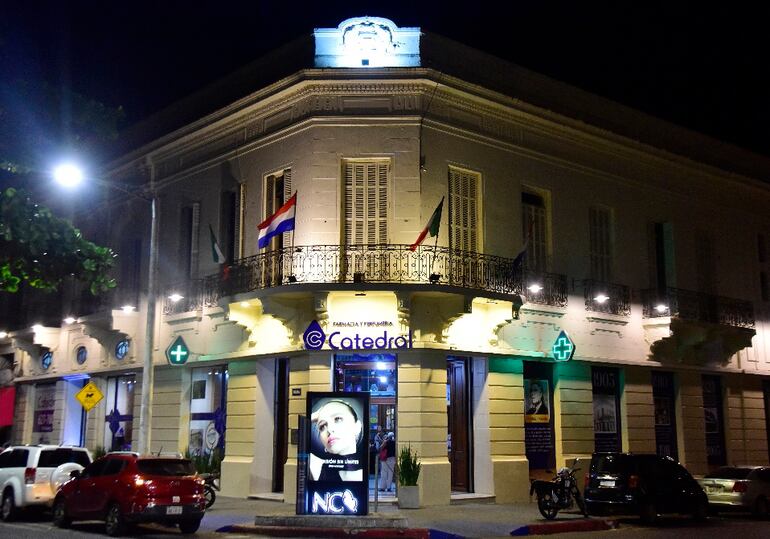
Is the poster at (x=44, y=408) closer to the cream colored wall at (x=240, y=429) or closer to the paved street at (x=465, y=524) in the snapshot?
the cream colored wall at (x=240, y=429)

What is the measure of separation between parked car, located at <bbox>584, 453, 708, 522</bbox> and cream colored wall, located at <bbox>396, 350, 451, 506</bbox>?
137 inches

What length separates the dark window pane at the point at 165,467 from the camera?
1703 cm

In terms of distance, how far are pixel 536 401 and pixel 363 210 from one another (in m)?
7.19

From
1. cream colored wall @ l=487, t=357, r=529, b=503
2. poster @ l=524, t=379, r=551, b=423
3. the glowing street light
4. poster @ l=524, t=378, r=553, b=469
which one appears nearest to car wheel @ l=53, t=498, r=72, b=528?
the glowing street light

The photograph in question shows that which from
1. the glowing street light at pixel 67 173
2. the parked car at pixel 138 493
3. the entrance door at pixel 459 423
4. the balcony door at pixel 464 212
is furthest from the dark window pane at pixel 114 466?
the balcony door at pixel 464 212

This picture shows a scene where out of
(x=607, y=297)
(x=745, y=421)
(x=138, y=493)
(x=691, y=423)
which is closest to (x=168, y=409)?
(x=138, y=493)

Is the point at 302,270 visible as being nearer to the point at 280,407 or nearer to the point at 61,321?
the point at 280,407

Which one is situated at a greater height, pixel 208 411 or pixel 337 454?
pixel 208 411

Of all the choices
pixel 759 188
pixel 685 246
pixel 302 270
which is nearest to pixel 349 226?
pixel 302 270

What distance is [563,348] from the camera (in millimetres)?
23516

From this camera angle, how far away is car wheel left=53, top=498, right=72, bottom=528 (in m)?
18.2

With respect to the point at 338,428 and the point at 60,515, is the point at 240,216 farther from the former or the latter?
the point at 60,515

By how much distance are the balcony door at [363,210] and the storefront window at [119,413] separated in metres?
10.6

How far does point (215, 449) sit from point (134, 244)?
26.1 feet
